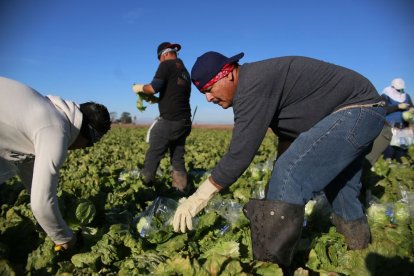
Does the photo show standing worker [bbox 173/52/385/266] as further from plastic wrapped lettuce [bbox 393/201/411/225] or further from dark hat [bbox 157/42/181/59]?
dark hat [bbox 157/42/181/59]

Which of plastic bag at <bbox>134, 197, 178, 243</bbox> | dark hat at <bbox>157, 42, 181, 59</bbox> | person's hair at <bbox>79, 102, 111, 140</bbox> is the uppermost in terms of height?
dark hat at <bbox>157, 42, 181, 59</bbox>

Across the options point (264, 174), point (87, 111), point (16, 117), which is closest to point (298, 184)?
point (87, 111)

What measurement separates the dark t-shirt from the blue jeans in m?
2.64

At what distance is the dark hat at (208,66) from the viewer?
229 cm

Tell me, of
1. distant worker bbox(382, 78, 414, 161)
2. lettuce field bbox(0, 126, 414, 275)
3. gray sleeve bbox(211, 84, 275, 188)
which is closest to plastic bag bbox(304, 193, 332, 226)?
lettuce field bbox(0, 126, 414, 275)

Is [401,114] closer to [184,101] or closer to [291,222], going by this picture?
[184,101]

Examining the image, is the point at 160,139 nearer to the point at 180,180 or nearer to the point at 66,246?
the point at 180,180

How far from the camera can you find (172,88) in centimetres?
477

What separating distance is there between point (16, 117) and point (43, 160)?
35 centimetres

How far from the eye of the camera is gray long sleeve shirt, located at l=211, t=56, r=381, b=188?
223 centimetres

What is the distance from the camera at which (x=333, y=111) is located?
8.11ft

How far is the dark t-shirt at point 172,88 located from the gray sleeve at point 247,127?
2.54 m

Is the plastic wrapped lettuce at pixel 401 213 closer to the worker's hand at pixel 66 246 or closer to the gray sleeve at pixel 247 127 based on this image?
the gray sleeve at pixel 247 127

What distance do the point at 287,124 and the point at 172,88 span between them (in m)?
2.50
